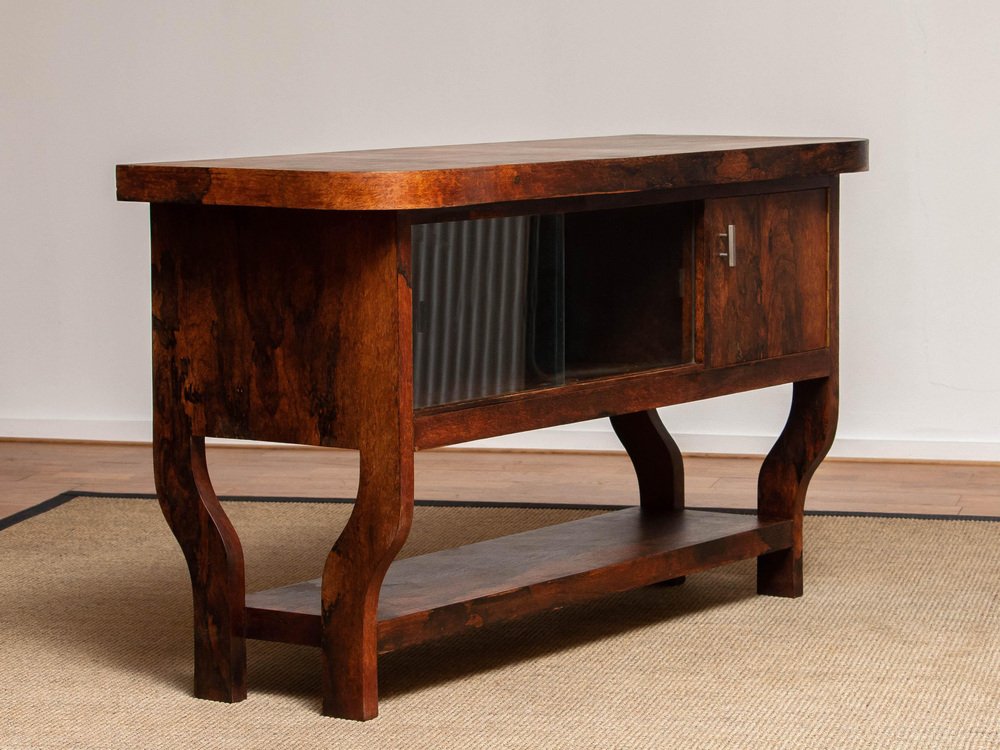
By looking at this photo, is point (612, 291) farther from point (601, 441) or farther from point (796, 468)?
point (601, 441)

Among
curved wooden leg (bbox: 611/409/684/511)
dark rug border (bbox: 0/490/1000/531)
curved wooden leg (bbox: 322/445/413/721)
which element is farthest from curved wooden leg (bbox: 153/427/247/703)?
dark rug border (bbox: 0/490/1000/531)

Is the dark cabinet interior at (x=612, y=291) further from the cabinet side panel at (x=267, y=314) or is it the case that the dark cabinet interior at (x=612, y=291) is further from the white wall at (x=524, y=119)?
the white wall at (x=524, y=119)

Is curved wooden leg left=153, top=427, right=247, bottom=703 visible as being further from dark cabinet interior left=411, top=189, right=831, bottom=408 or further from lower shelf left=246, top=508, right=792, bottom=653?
dark cabinet interior left=411, top=189, right=831, bottom=408

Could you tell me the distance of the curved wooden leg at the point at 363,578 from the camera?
7.37ft

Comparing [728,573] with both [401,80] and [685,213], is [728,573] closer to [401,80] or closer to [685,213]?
[685,213]

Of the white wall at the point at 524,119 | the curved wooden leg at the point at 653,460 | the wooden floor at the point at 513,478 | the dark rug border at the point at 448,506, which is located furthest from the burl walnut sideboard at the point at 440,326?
the white wall at the point at 524,119

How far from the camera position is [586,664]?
262cm

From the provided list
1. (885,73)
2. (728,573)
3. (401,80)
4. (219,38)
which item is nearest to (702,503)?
(728,573)

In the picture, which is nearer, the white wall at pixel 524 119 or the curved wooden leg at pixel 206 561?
the curved wooden leg at pixel 206 561

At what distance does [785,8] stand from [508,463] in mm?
1417

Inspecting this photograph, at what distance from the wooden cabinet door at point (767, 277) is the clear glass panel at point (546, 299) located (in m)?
0.05

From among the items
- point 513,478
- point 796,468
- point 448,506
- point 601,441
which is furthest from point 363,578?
point 601,441

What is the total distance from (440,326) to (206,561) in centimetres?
50

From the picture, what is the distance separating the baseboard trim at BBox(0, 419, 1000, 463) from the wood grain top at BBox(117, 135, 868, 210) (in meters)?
1.78
